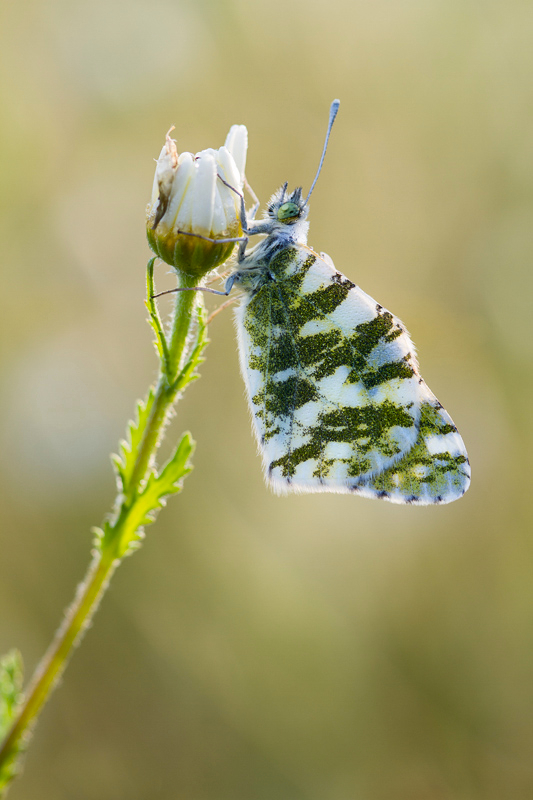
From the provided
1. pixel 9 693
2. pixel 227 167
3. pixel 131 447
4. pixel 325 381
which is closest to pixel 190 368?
pixel 131 447

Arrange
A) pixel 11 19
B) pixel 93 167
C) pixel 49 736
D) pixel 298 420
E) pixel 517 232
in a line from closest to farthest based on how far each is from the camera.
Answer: pixel 298 420 < pixel 49 736 < pixel 11 19 < pixel 93 167 < pixel 517 232

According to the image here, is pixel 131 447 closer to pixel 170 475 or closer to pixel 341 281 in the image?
pixel 170 475

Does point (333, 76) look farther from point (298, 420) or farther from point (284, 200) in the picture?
point (298, 420)

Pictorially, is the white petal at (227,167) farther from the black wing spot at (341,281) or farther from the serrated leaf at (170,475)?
the serrated leaf at (170,475)

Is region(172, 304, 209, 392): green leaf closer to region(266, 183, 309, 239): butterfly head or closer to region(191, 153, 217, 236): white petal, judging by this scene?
region(191, 153, 217, 236): white petal

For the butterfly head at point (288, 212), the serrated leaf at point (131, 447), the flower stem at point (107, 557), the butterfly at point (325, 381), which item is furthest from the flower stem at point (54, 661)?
the butterfly head at point (288, 212)

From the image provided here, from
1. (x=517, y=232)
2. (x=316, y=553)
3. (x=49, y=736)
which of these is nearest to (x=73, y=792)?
(x=49, y=736)
